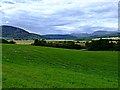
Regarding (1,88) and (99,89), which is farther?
(99,89)

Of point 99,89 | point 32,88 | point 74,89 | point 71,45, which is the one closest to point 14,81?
point 32,88

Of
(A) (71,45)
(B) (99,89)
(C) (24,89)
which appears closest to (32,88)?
(C) (24,89)

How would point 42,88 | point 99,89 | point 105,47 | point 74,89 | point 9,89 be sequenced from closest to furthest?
point 9,89 < point 42,88 < point 74,89 < point 99,89 < point 105,47

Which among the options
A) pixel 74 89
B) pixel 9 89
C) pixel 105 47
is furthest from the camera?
pixel 105 47

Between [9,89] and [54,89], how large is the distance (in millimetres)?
3040

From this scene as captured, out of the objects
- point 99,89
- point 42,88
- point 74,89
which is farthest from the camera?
point 99,89

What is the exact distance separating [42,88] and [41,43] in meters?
113

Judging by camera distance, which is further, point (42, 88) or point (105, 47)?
point (105, 47)

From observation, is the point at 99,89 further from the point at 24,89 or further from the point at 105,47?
the point at 105,47

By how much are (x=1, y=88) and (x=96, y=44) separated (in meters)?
114

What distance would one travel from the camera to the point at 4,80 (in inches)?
741

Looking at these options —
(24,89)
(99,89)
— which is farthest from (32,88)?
(99,89)

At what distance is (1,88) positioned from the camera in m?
16.0

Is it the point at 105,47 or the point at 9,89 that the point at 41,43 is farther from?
the point at 9,89
